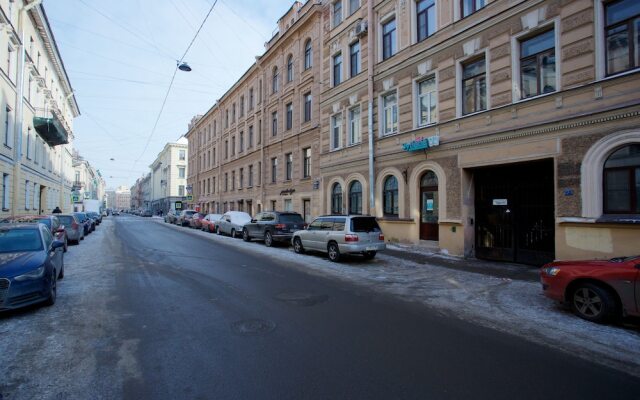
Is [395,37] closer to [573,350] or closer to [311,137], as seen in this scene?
[311,137]

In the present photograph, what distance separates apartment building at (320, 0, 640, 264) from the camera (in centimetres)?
970

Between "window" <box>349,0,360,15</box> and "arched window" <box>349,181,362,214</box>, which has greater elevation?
"window" <box>349,0,360,15</box>

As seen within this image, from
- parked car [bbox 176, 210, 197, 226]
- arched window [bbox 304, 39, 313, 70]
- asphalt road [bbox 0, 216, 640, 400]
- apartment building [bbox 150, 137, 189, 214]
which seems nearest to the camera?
asphalt road [bbox 0, 216, 640, 400]

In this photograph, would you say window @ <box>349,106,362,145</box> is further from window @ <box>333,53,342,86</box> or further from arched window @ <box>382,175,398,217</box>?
arched window @ <box>382,175,398,217</box>

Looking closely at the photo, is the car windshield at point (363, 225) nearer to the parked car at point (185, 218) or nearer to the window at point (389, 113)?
the window at point (389, 113)

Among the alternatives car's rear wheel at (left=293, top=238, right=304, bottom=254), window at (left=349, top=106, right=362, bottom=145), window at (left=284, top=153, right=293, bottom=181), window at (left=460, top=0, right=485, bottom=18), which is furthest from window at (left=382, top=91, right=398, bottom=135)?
window at (left=284, top=153, right=293, bottom=181)

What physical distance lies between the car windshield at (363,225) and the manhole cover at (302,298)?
17.1 ft

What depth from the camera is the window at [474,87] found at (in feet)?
43.2

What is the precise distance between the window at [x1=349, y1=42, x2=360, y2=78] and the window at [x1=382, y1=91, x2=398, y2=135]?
2927 millimetres

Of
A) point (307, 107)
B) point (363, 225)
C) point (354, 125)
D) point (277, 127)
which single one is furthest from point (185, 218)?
point (363, 225)

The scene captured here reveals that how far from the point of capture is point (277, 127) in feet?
91.7

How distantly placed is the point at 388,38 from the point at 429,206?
837cm

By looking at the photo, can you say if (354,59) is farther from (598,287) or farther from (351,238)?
(598,287)

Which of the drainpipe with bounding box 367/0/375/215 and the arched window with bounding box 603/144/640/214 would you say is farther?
the drainpipe with bounding box 367/0/375/215
